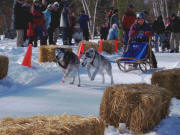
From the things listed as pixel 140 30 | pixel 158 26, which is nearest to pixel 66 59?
pixel 140 30

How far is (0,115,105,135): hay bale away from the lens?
2033mm

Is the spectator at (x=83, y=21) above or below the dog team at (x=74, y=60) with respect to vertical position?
above

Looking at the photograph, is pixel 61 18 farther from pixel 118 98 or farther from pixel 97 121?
pixel 97 121

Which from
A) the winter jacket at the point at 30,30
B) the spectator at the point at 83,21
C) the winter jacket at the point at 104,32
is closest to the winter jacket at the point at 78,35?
the spectator at the point at 83,21

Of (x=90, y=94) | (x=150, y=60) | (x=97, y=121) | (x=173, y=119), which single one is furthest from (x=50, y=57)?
(x=97, y=121)

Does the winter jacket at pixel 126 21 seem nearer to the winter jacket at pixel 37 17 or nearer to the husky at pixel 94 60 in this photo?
the winter jacket at pixel 37 17

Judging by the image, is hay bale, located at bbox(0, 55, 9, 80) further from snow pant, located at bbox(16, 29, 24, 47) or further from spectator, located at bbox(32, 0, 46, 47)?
spectator, located at bbox(32, 0, 46, 47)

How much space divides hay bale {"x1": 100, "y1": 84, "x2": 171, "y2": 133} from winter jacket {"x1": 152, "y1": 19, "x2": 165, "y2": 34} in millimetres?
12536

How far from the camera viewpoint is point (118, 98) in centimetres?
352

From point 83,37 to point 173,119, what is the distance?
39.6ft

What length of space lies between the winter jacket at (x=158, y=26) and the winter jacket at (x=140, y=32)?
7.62 meters

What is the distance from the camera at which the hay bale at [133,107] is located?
3.36 m

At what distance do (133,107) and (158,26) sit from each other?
42.7 feet

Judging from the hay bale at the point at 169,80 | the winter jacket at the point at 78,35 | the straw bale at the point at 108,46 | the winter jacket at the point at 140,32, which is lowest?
the hay bale at the point at 169,80
